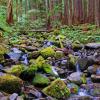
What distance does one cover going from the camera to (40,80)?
7.19 meters

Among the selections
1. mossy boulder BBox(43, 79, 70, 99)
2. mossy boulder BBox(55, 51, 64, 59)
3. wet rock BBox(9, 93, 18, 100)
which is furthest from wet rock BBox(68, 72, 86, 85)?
wet rock BBox(9, 93, 18, 100)

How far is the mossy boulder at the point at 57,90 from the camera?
6543 millimetres

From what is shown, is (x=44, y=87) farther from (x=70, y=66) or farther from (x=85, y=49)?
(x=85, y=49)

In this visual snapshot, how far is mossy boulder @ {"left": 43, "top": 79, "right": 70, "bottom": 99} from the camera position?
21.5 ft

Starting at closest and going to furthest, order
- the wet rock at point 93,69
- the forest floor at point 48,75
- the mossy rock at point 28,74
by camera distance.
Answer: the forest floor at point 48,75, the mossy rock at point 28,74, the wet rock at point 93,69

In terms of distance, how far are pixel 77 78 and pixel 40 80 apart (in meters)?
1.19

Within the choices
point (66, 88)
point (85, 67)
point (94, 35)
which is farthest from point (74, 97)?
point (94, 35)

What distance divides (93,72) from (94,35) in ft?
22.2

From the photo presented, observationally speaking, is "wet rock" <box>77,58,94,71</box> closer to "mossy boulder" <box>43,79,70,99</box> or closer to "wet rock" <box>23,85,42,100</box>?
"mossy boulder" <box>43,79,70,99</box>

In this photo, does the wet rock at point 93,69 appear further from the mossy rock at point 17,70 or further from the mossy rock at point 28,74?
the mossy rock at point 17,70

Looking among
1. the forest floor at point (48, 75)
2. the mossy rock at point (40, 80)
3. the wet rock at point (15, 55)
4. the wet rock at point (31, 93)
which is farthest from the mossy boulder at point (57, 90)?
the wet rock at point (15, 55)

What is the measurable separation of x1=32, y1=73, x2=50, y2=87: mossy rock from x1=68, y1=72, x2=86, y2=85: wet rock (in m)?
0.84

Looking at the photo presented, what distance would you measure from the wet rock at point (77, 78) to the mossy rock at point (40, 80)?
84 cm

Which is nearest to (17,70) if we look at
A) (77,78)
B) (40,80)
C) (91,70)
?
(40,80)
